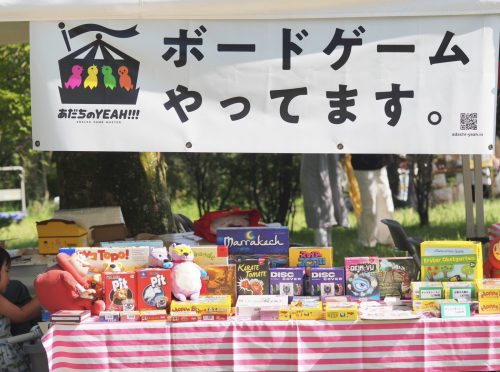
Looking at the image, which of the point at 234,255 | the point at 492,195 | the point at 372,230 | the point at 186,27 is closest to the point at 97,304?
the point at 234,255

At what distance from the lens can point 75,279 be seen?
166 inches

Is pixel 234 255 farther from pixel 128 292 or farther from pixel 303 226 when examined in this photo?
pixel 303 226

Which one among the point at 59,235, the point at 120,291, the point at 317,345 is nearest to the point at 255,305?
the point at 317,345

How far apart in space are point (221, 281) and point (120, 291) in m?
0.56

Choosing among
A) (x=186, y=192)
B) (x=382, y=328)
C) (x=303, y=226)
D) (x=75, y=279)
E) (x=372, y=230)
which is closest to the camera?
(x=382, y=328)

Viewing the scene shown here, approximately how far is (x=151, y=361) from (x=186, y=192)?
1035 cm

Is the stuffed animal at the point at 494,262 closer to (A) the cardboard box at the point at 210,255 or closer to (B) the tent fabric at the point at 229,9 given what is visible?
(B) the tent fabric at the point at 229,9

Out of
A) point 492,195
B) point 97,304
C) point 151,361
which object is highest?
point 492,195

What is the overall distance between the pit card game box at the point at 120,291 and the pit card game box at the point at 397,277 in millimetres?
1376

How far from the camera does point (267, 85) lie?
429 centimetres

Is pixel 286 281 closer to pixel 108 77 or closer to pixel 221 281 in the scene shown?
pixel 221 281

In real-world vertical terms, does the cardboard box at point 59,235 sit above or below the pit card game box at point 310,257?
above

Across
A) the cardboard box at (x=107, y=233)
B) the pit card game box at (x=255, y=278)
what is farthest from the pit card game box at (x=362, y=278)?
the cardboard box at (x=107, y=233)

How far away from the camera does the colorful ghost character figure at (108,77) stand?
4.30 meters
